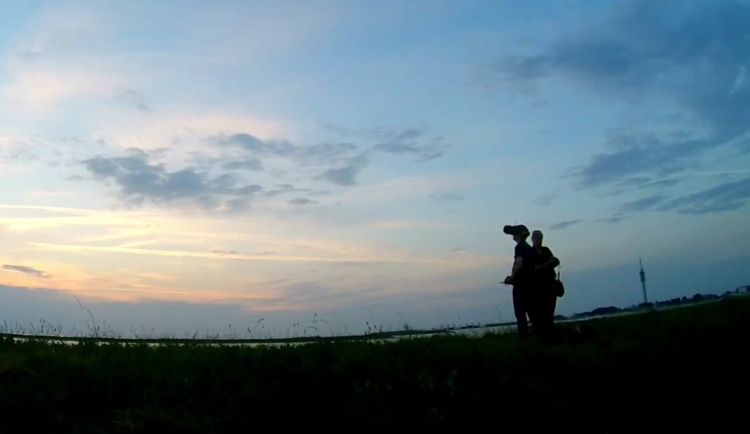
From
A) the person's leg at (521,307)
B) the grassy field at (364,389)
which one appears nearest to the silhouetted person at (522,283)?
the person's leg at (521,307)

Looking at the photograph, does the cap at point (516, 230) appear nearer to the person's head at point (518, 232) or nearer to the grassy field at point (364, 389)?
the person's head at point (518, 232)

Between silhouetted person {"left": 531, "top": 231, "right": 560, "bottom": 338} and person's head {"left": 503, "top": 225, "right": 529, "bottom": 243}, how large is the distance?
247 mm

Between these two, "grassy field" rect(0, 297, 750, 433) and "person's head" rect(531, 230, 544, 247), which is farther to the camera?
"person's head" rect(531, 230, 544, 247)

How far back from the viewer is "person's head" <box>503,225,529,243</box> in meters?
12.6

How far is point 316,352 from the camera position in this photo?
930 centimetres

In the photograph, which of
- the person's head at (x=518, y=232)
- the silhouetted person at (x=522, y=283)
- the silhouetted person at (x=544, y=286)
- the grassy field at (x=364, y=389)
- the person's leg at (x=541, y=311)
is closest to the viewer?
the grassy field at (x=364, y=389)

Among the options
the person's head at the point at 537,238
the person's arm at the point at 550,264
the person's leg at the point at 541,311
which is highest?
the person's head at the point at 537,238

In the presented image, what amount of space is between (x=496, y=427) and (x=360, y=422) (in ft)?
5.21

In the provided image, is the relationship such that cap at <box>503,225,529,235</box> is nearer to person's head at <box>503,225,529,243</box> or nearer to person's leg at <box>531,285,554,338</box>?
person's head at <box>503,225,529,243</box>

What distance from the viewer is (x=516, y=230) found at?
12.7 m

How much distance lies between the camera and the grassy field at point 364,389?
8281 mm

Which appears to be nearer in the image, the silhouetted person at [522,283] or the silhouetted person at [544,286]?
the silhouetted person at [544,286]

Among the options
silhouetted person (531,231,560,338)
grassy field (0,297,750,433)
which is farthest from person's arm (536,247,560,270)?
grassy field (0,297,750,433)

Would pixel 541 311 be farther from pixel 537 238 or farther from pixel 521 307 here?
pixel 537 238
